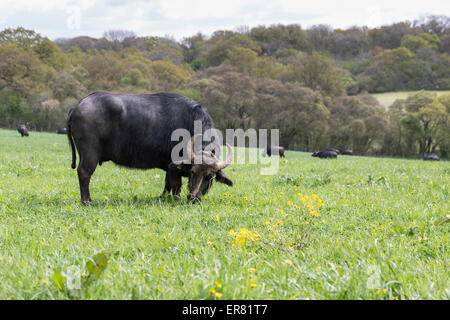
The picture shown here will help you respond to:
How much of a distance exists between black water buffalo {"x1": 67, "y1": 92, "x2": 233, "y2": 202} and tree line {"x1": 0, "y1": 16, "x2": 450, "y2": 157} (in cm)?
4399

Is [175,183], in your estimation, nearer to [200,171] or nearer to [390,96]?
[200,171]

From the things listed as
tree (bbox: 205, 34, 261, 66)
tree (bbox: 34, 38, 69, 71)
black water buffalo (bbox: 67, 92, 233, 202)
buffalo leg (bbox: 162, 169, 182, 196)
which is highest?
tree (bbox: 205, 34, 261, 66)

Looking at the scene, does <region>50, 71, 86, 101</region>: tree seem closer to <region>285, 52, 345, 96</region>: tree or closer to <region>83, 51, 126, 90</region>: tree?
<region>83, 51, 126, 90</region>: tree

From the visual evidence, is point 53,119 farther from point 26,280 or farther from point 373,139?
point 26,280

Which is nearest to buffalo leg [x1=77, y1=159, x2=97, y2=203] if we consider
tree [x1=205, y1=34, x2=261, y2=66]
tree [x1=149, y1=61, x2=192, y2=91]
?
tree [x1=149, y1=61, x2=192, y2=91]

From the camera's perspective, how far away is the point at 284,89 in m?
53.3

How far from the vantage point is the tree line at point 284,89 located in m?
51.8

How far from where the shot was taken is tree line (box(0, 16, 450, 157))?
51.8 metres

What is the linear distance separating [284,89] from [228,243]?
167 feet

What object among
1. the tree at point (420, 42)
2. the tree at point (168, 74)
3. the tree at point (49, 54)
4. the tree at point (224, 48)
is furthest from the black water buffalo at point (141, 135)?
the tree at point (420, 42)

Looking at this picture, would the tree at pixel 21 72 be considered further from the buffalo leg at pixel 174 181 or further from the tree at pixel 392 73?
the tree at pixel 392 73

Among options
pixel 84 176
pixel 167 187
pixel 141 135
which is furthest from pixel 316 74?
pixel 84 176
